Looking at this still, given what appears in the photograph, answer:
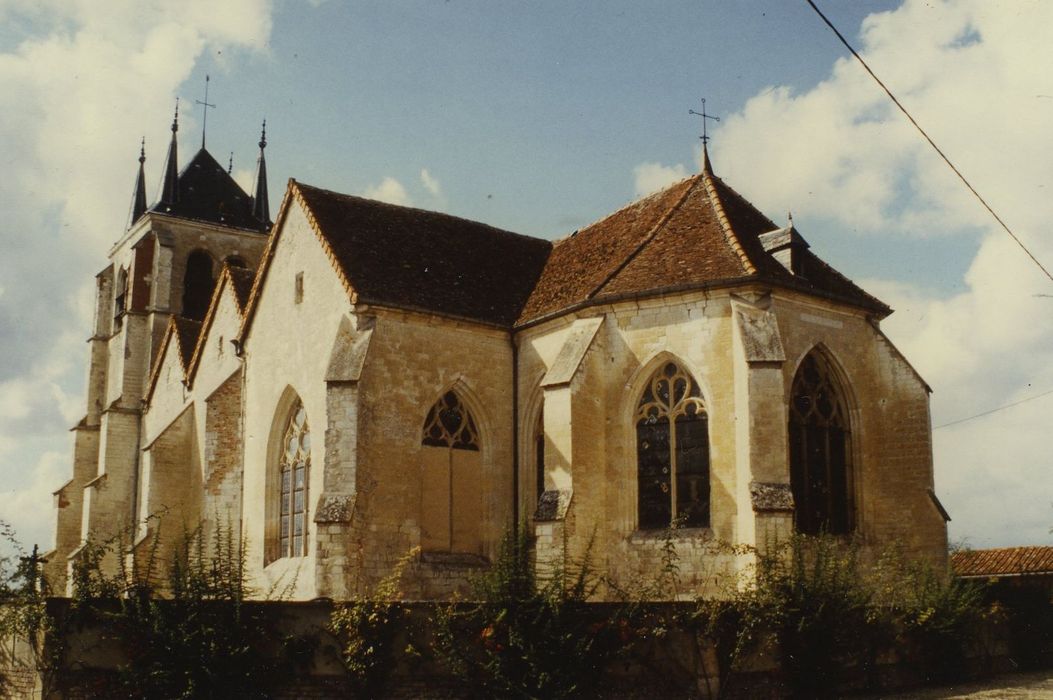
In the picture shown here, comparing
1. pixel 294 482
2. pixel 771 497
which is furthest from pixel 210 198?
pixel 771 497

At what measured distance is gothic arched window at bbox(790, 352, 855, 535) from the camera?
787 inches

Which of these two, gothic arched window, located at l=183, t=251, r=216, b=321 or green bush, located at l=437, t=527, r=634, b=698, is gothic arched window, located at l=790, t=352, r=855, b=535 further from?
gothic arched window, located at l=183, t=251, r=216, b=321

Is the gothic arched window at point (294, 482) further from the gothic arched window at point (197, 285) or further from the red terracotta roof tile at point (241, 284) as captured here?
the gothic arched window at point (197, 285)

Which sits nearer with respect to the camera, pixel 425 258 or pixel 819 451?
pixel 819 451

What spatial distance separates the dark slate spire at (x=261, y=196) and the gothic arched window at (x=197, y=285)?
2794 mm

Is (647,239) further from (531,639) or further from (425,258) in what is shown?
(531,639)

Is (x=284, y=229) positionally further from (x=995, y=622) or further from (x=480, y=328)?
(x=995, y=622)

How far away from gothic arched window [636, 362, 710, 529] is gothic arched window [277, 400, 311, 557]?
22.7 ft

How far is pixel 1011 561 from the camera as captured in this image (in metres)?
31.6

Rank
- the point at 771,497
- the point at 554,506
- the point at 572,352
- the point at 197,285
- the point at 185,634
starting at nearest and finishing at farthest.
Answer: the point at 185,634 → the point at 771,497 → the point at 554,506 → the point at 572,352 → the point at 197,285

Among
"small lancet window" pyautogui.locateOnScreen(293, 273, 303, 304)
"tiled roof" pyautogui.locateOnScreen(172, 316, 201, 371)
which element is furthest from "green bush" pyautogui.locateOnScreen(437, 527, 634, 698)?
"tiled roof" pyautogui.locateOnScreen(172, 316, 201, 371)

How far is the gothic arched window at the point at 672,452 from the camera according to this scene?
19703 mm

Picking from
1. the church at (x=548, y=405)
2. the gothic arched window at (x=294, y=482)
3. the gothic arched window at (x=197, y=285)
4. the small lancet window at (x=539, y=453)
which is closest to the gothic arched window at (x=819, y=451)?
the church at (x=548, y=405)

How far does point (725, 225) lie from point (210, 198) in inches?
965
